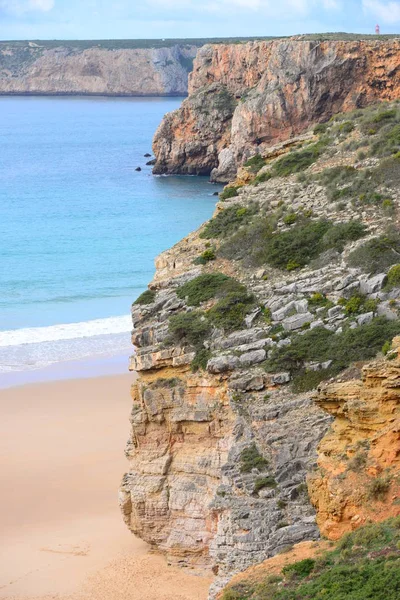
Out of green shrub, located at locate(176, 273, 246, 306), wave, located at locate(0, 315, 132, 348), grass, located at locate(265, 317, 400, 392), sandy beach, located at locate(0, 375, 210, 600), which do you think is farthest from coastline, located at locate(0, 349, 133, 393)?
grass, located at locate(265, 317, 400, 392)

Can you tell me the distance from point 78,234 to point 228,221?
42.6 meters

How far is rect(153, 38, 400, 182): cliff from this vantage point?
85188 millimetres

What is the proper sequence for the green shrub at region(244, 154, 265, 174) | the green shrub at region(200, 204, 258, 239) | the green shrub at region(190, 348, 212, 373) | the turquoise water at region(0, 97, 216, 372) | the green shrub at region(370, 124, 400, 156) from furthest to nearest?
the turquoise water at region(0, 97, 216, 372) → the green shrub at region(244, 154, 265, 174) → the green shrub at region(370, 124, 400, 156) → the green shrub at region(200, 204, 258, 239) → the green shrub at region(190, 348, 212, 373)

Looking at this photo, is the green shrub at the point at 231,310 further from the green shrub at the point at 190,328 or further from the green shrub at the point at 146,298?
the green shrub at the point at 146,298

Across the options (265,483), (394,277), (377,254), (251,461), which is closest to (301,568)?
(265,483)

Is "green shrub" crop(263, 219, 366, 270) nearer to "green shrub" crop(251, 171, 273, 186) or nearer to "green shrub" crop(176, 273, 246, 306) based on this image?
"green shrub" crop(176, 273, 246, 306)

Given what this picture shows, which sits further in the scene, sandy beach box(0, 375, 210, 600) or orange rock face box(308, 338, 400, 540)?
sandy beach box(0, 375, 210, 600)

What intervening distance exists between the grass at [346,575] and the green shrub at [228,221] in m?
13.8

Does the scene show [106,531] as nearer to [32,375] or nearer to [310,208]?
[310,208]

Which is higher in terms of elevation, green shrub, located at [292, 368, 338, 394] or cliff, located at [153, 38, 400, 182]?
cliff, located at [153, 38, 400, 182]

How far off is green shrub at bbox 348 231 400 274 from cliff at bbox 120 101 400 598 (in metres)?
0.04

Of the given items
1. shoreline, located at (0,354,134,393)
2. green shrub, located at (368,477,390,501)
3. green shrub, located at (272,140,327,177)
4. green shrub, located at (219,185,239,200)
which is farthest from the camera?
shoreline, located at (0,354,134,393)

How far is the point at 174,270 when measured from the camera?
2716cm

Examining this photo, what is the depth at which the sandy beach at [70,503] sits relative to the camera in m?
22.6
